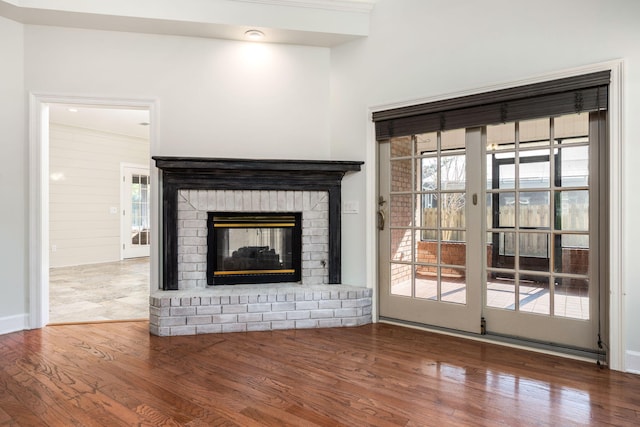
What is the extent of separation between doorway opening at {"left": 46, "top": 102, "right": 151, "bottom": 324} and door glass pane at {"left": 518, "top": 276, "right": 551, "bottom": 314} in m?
4.61

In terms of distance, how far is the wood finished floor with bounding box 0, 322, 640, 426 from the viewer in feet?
6.47

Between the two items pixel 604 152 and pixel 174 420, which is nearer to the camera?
pixel 174 420

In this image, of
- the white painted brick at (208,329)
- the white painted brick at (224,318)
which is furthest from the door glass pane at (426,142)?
the white painted brick at (208,329)

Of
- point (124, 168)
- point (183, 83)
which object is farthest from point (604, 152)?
point (124, 168)

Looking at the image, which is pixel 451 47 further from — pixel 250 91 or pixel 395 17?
pixel 250 91

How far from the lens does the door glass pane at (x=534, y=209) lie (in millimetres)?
2908

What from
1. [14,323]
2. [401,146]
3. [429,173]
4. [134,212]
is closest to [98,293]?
[14,323]

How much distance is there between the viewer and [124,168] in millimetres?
8227

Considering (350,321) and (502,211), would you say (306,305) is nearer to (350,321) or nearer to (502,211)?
(350,321)

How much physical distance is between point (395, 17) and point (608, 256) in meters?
2.66

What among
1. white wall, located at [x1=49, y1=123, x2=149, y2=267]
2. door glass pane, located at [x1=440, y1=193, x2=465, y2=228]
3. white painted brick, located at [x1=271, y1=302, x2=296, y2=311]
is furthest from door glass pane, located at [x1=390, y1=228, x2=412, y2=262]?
white wall, located at [x1=49, y1=123, x2=149, y2=267]

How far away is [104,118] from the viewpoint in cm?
674

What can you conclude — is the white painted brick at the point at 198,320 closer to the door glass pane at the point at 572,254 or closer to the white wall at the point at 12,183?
the white wall at the point at 12,183

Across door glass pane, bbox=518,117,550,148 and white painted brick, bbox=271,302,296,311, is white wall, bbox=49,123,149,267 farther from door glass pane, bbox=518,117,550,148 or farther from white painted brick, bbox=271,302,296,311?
door glass pane, bbox=518,117,550,148
